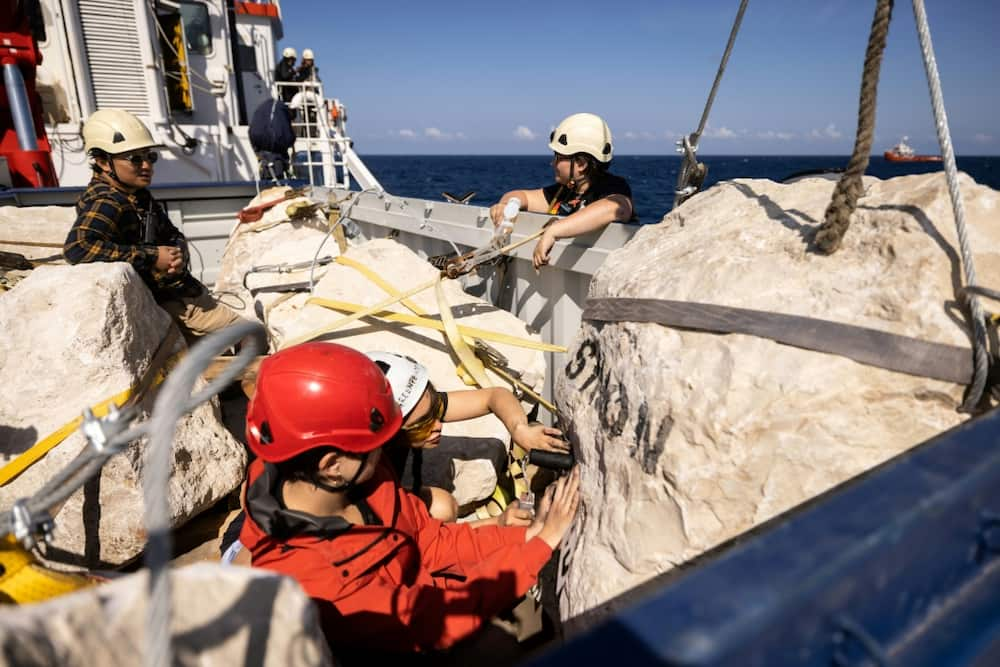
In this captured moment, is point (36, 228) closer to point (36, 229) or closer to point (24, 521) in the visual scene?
point (36, 229)

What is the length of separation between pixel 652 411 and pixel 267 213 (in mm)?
5871

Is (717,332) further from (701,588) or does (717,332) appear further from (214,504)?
(214,504)

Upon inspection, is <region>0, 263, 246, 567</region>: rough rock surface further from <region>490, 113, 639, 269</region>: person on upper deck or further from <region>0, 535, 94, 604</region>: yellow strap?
<region>490, 113, 639, 269</region>: person on upper deck

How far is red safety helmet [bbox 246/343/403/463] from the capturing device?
66.9 inches

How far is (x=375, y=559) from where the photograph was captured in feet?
5.60

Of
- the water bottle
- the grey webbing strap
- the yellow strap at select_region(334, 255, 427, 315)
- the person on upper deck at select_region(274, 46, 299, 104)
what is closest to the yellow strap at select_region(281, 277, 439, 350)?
the yellow strap at select_region(334, 255, 427, 315)

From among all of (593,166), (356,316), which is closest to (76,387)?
(356,316)

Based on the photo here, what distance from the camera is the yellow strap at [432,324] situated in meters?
2.86

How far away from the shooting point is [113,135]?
11.7ft

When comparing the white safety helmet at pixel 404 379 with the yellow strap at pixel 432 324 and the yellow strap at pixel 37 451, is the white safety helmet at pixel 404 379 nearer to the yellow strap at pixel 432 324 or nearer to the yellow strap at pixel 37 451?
the yellow strap at pixel 432 324

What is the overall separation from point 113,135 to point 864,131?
403cm

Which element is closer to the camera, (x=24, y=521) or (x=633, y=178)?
(x=24, y=521)

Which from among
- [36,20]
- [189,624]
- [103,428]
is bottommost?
[189,624]

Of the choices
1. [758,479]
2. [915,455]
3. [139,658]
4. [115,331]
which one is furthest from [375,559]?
[115,331]
